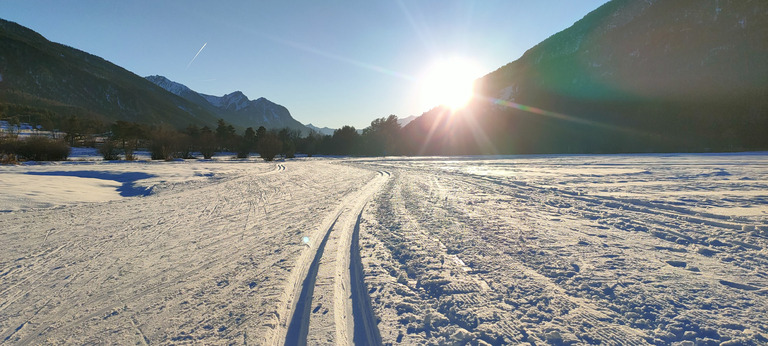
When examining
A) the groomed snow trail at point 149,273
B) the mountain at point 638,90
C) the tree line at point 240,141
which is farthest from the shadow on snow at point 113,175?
the mountain at point 638,90

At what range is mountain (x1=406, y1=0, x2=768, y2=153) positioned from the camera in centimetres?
6209

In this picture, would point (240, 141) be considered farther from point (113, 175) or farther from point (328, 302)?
point (328, 302)

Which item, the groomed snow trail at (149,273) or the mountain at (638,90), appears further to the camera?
the mountain at (638,90)

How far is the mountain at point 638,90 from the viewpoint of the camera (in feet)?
204

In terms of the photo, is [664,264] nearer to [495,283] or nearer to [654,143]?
[495,283]

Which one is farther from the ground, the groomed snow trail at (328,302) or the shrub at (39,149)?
the shrub at (39,149)

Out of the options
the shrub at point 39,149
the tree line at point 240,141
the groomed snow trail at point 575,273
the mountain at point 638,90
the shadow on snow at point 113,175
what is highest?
the mountain at point 638,90

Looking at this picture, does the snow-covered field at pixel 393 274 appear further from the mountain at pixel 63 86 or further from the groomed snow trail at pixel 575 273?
the mountain at pixel 63 86

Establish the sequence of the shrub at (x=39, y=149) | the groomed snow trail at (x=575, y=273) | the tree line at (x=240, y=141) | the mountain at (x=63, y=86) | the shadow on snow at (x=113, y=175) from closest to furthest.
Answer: the groomed snow trail at (x=575, y=273) < the shadow on snow at (x=113, y=175) < the shrub at (x=39, y=149) < the tree line at (x=240, y=141) < the mountain at (x=63, y=86)

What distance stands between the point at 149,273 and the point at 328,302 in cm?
245

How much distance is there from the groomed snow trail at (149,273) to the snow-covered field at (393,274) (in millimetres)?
22

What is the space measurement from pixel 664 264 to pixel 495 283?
2.20 meters

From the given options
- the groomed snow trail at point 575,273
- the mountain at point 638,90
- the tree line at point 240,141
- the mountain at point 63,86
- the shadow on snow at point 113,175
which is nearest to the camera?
the groomed snow trail at point 575,273

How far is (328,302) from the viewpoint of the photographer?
2.87m
